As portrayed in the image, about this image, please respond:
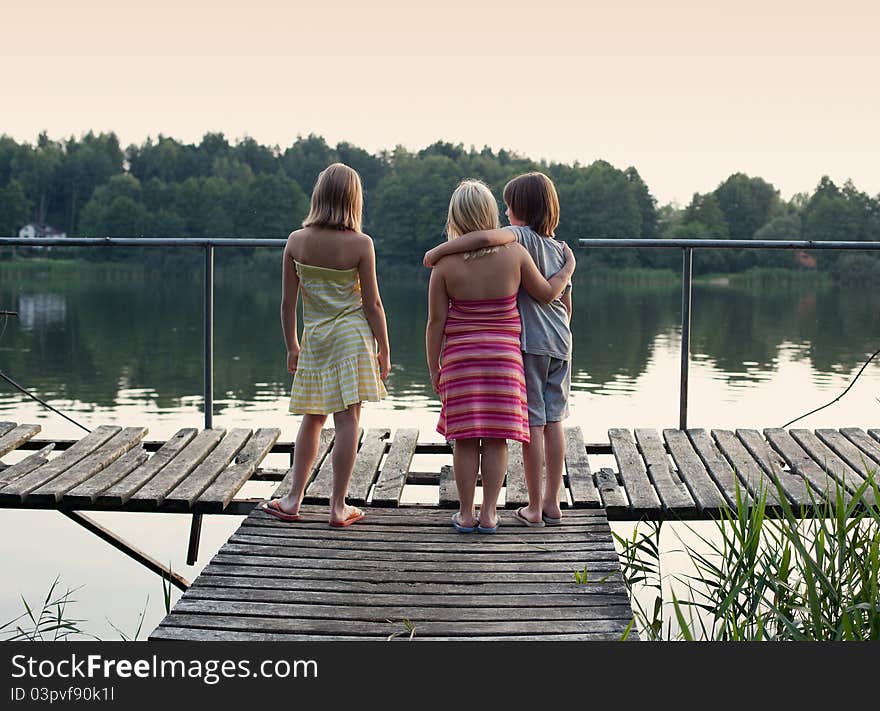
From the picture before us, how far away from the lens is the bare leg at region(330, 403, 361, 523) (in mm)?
3555

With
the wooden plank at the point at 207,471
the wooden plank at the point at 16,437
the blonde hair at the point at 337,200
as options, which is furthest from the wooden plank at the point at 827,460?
the wooden plank at the point at 16,437

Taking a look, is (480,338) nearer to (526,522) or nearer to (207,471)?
(526,522)

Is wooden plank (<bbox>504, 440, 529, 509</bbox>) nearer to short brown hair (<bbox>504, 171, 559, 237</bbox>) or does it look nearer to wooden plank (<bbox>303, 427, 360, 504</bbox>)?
wooden plank (<bbox>303, 427, 360, 504</bbox>)

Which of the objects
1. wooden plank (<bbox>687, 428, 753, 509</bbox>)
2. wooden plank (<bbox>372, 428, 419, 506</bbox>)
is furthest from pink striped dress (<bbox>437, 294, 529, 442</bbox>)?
wooden plank (<bbox>687, 428, 753, 509</bbox>)

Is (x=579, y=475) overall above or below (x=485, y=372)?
below

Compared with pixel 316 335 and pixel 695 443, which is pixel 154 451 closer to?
pixel 316 335

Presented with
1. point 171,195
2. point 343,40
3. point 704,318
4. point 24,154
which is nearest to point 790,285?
point 704,318

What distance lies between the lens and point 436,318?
3.41 metres

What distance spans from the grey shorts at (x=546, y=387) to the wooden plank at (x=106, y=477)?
1.61 metres

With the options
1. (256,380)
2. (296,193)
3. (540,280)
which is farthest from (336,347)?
(296,193)

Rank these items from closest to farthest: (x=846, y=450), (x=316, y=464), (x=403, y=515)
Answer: (x=403, y=515) → (x=316, y=464) → (x=846, y=450)

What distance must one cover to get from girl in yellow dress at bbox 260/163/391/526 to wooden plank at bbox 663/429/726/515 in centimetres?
123

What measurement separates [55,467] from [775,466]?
111 inches

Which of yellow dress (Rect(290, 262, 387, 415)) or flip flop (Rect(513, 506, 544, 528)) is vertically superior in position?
yellow dress (Rect(290, 262, 387, 415))
